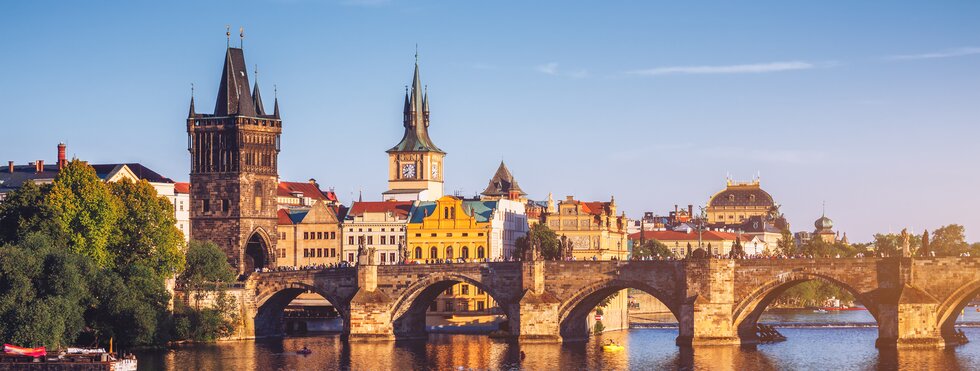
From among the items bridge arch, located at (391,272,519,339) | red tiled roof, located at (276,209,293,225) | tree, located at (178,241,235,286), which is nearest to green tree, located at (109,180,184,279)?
tree, located at (178,241,235,286)

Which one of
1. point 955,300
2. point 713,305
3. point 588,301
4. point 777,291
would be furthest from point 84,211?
point 955,300

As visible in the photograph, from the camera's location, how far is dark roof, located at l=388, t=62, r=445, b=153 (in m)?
184

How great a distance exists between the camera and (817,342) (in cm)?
13400

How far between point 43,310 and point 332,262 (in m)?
63.4

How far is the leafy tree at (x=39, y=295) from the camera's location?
106m

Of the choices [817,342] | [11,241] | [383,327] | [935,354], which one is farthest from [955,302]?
[11,241]

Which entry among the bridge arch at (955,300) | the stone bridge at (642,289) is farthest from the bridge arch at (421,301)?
the bridge arch at (955,300)

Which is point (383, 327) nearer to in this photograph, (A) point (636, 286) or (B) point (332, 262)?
(A) point (636, 286)

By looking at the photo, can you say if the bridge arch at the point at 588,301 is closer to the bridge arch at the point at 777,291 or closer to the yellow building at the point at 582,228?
the bridge arch at the point at 777,291

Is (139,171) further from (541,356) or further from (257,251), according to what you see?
(541,356)

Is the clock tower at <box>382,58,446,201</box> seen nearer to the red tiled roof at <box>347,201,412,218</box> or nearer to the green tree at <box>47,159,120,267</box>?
the red tiled roof at <box>347,201,412,218</box>

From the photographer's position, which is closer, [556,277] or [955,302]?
[955,302]

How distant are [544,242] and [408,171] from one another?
23.1 meters

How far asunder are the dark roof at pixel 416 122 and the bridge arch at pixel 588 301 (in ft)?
178
